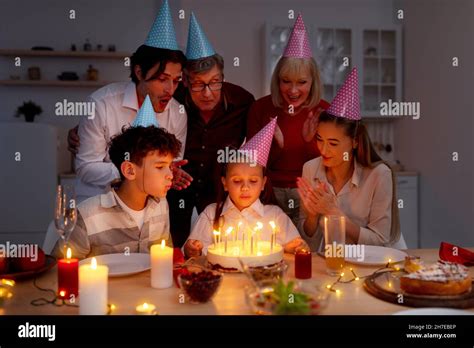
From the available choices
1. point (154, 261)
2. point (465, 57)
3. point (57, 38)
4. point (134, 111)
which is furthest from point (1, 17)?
point (465, 57)

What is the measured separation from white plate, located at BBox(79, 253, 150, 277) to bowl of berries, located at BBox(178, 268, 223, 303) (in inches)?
9.1

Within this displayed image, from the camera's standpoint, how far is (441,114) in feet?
9.73

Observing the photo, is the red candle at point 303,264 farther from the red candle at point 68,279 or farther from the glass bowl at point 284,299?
the red candle at point 68,279

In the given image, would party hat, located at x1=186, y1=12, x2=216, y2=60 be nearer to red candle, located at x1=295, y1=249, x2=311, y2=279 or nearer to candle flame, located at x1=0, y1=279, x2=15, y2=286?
red candle, located at x1=295, y1=249, x2=311, y2=279

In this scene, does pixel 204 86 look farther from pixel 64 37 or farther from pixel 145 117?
pixel 64 37

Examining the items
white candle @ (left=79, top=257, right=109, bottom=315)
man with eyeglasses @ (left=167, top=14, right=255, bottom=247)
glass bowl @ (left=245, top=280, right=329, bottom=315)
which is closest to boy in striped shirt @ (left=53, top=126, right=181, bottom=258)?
man with eyeglasses @ (left=167, top=14, right=255, bottom=247)

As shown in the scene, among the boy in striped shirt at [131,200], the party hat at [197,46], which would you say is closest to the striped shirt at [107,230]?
the boy in striped shirt at [131,200]

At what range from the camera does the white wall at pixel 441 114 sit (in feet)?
8.90

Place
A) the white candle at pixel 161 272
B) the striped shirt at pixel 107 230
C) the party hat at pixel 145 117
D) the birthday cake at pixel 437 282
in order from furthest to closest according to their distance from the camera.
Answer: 1. the party hat at pixel 145 117
2. the striped shirt at pixel 107 230
3. the white candle at pixel 161 272
4. the birthday cake at pixel 437 282

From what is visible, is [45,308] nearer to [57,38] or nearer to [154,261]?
[154,261]

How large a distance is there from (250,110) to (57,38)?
166 centimetres

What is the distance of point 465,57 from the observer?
9.06 feet

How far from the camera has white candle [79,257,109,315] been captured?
0.95m

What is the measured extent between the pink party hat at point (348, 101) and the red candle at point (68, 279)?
1.07 m
